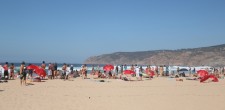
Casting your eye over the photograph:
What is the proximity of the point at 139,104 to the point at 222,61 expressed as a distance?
118 metres

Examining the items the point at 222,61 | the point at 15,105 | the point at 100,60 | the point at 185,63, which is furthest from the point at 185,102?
the point at 100,60

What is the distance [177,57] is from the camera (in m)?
153

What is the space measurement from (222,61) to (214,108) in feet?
385

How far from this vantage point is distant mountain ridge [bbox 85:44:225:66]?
135250 mm

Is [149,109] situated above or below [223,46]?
below

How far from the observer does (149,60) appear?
166m

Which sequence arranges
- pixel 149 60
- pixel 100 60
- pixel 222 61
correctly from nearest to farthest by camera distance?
pixel 222 61, pixel 149 60, pixel 100 60

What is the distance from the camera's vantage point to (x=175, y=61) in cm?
14925

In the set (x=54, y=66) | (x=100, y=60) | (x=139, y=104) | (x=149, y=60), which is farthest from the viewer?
(x=100, y=60)

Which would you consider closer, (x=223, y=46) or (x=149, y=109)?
(x=149, y=109)

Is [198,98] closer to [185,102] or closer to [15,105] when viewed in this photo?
[185,102]

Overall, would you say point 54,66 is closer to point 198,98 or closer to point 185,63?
point 198,98

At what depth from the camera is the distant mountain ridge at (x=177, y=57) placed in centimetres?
13525

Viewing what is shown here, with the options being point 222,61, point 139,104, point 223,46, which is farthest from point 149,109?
point 223,46
